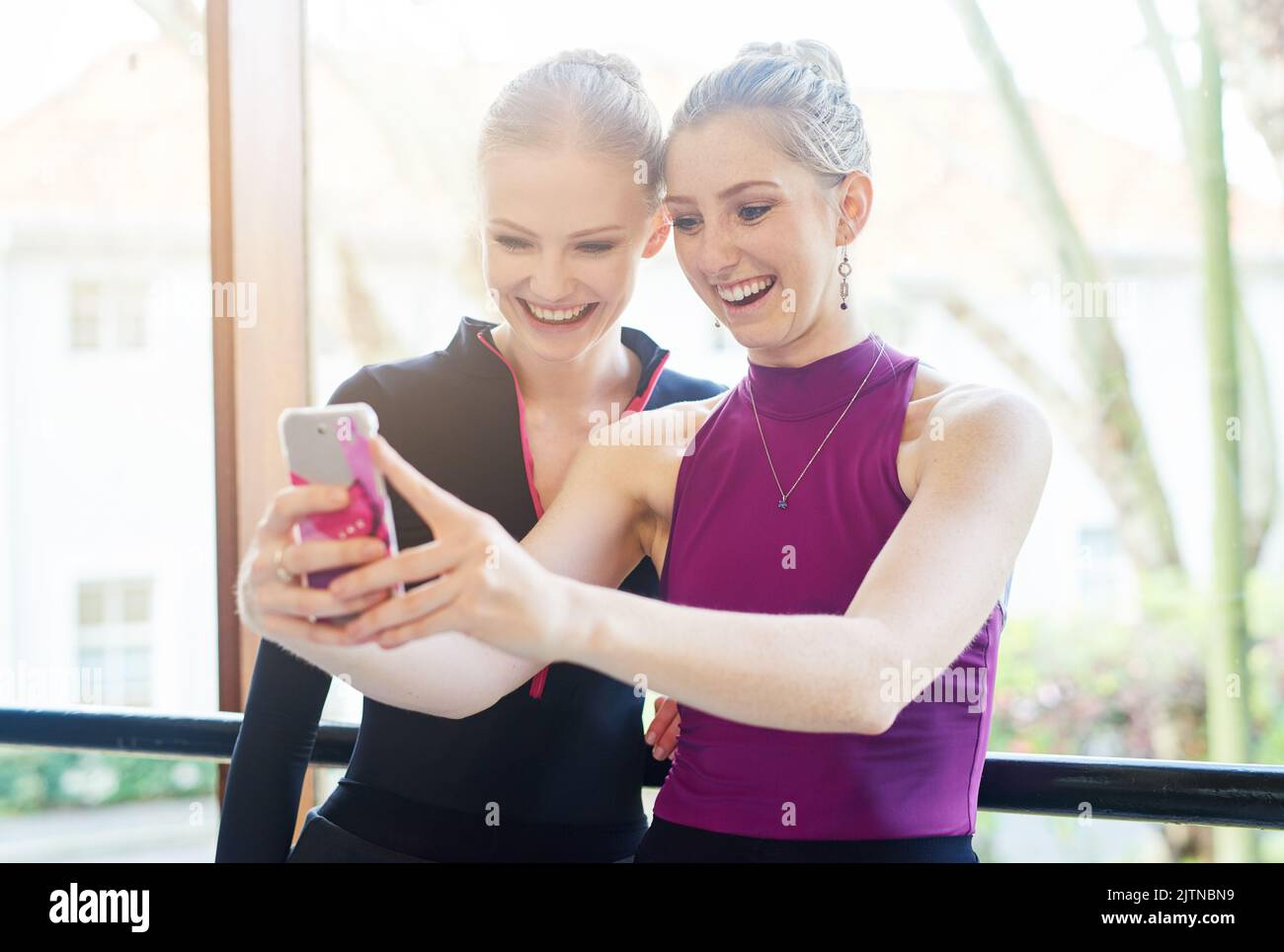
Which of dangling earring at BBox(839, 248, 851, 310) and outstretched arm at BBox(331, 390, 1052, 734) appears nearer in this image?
outstretched arm at BBox(331, 390, 1052, 734)

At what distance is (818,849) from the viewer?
3.43ft

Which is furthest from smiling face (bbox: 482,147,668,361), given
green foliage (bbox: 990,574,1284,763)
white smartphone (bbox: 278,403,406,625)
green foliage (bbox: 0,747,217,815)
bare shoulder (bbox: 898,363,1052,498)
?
green foliage (bbox: 0,747,217,815)

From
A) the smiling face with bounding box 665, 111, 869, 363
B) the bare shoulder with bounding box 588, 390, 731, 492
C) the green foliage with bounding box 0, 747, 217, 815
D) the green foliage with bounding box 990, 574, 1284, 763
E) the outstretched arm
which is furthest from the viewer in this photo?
the green foliage with bounding box 0, 747, 217, 815

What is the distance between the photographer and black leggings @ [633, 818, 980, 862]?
3.41 feet

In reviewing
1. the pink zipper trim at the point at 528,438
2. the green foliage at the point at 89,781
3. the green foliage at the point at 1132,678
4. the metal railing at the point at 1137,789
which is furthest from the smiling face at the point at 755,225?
the green foliage at the point at 89,781

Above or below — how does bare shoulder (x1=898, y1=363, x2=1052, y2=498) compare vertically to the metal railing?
above

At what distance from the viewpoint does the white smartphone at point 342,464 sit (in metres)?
0.78

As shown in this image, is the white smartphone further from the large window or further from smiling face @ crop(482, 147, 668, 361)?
the large window

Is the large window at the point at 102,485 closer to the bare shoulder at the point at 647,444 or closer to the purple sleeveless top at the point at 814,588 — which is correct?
the bare shoulder at the point at 647,444

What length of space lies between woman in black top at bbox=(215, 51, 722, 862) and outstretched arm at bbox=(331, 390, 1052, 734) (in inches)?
16.0

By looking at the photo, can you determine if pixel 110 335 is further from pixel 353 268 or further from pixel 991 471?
pixel 991 471

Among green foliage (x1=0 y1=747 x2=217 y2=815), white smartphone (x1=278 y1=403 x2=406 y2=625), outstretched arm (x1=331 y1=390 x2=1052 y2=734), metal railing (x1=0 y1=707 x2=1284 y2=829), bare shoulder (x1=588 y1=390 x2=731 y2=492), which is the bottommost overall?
green foliage (x1=0 y1=747 x2=217 y2=815)

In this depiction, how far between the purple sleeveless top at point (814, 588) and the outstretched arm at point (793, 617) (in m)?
0.10
